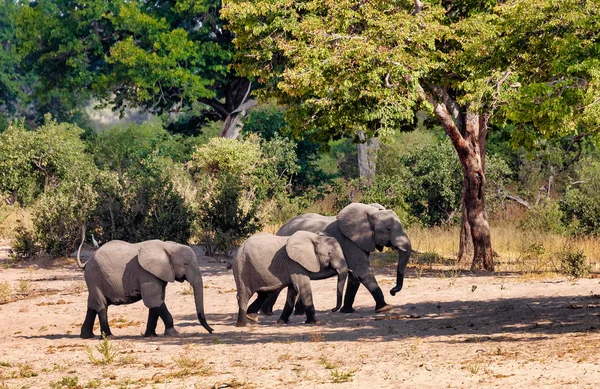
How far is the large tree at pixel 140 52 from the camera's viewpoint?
37281mm

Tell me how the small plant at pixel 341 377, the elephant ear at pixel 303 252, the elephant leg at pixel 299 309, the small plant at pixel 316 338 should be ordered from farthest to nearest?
1. the elephant leg at pixel 299 309
2. the elephant ear at pixel 303 252
3. the small plant at pixel 316 338
4. the small plant at pixel 341 377

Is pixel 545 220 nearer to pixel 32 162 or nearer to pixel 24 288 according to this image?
pixel 24 288

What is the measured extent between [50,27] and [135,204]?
54.4 feet

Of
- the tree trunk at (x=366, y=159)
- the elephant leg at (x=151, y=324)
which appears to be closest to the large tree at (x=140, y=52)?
the tree trunk at (x=366, y=159)

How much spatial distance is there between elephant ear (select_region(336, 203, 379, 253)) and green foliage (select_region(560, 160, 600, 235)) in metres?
13.3

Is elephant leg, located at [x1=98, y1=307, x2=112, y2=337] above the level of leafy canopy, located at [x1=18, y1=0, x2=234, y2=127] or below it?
below

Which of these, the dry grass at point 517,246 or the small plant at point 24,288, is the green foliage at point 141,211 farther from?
the dry grass at point 517,246

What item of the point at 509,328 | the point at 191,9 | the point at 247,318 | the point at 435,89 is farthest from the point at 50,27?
the point at 509,328

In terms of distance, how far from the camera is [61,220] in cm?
2539

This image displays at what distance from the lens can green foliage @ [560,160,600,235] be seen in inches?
1133

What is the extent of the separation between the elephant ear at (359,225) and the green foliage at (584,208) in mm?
13255

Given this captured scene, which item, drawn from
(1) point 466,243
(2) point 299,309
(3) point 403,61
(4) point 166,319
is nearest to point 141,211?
(1) point 466,243

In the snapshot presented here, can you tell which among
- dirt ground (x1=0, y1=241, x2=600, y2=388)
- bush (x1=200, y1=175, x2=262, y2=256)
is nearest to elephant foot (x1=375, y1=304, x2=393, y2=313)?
dirt ground (x1=0, y1=241, x2=600, y2=388)

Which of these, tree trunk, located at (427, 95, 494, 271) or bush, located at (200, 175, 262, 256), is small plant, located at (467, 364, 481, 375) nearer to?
tree trunk, located at (427, 95, 494, 271)
